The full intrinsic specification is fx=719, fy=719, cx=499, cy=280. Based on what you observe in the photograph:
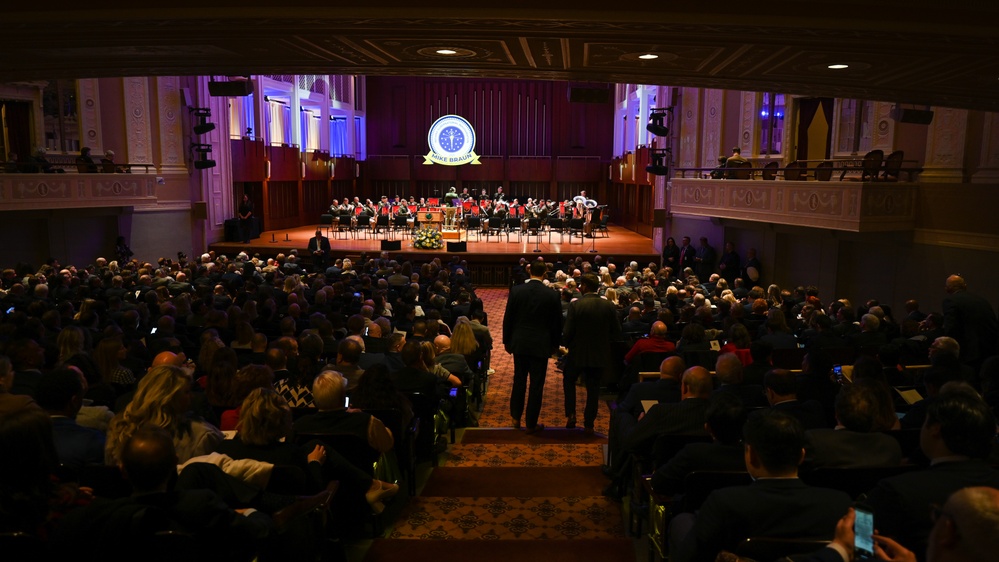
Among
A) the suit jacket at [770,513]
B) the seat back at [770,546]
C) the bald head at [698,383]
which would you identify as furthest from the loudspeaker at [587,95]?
the seat back at [770,546]

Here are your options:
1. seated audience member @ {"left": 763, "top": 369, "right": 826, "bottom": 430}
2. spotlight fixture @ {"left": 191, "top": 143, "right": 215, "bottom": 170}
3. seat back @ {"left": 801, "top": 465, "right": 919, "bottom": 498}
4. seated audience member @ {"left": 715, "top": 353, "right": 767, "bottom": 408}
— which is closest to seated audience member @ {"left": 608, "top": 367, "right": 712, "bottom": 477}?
seated audience member @ {"left": 763, "top": 369, "right": 826, "bottom": 430}

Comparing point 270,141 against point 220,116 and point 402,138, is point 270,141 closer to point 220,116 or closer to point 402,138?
Result: point 220,116

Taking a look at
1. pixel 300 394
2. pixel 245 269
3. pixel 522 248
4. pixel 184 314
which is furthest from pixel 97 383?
pixel 522 248

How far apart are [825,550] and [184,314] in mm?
7315

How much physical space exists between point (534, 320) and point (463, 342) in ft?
3.70

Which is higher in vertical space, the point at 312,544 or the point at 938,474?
the point at 938,474

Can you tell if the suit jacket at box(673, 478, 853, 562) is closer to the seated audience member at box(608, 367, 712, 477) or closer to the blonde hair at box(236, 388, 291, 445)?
the seated audience member at box(608, 367, 712, 477)

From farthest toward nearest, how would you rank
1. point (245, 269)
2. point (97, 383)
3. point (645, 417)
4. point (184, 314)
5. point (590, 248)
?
point (590, 248), point (245, 269), point (184, 314), point (97, 383), point (645, 417)

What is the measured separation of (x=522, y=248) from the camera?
18.5 m

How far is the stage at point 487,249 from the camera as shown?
688 inches

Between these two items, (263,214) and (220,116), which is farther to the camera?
(263,214)

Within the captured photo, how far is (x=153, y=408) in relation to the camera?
11.0 feet

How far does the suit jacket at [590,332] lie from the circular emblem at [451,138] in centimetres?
2319

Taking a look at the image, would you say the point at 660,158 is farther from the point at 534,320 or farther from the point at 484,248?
the point at 534,320
